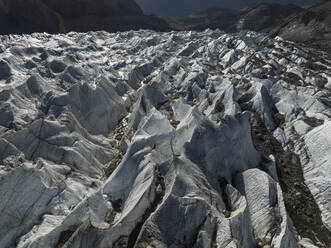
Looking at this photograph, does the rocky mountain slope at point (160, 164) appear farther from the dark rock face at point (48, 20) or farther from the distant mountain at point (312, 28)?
the dark rock face at point (48, 20)

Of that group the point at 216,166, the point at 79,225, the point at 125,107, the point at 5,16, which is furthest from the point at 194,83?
the point at 5,16

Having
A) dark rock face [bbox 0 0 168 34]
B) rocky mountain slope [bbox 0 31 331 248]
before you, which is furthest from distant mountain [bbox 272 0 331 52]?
rocky mountain slope [bbox 0 31 331 248]

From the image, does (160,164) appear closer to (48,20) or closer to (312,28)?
(312,28)

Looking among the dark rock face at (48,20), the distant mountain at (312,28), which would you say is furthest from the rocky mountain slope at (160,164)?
the dark rock face at (48,20)

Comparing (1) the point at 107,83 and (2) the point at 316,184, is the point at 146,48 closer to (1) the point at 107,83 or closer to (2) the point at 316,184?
(1) the point at 107,83

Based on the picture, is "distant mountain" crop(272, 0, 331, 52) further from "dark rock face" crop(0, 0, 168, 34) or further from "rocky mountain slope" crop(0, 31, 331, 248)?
"rocky mountain slope" crop(0, 31, 331, 248)

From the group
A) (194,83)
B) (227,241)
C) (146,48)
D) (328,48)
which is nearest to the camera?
(227,241)
